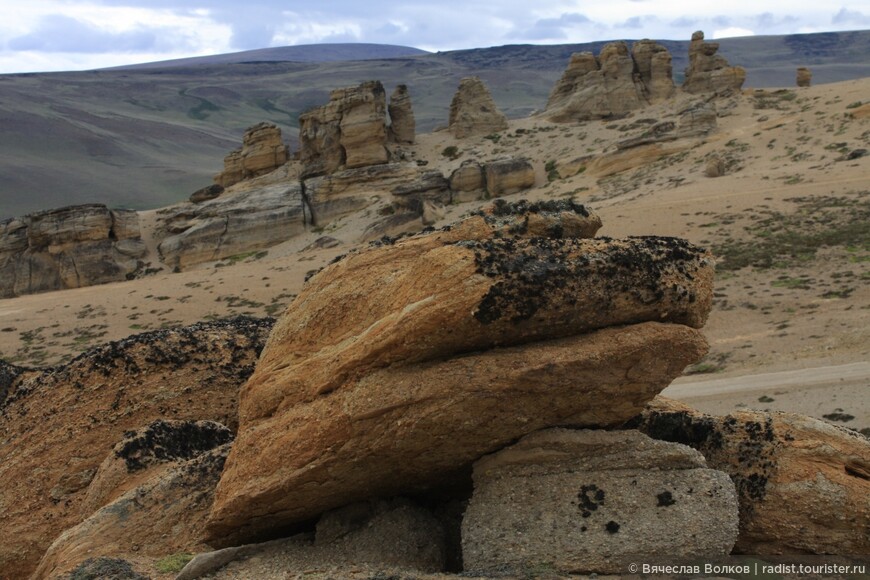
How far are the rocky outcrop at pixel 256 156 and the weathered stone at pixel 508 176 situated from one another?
639 inches

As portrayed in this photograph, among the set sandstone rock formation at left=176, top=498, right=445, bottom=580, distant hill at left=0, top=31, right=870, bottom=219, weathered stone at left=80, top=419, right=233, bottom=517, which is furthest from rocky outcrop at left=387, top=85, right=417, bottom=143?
distant hill at left=0, top=31, right=870, bottom=219

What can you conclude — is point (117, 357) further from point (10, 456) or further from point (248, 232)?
point (248, 232)

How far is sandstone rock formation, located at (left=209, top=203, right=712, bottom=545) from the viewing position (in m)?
7.07

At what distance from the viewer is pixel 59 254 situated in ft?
164

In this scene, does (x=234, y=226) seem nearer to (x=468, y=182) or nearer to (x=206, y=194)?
(x=206, y=194)

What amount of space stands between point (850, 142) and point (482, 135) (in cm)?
2763

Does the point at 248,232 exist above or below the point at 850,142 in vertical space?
below

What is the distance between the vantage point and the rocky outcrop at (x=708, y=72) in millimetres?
61094

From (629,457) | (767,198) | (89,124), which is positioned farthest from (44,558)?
(89,124)

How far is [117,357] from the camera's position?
1066 cm

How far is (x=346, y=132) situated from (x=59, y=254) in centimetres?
2086

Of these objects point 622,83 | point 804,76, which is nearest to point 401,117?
point 622,83

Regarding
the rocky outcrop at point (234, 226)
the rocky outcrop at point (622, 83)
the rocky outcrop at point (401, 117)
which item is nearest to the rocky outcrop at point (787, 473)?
the rocky outcrop at point (234, 226)

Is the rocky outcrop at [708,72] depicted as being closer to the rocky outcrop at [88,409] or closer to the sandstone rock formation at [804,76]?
the sandstone rock formation at [804,76]
